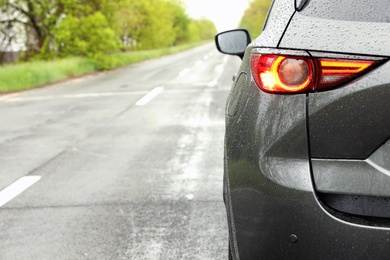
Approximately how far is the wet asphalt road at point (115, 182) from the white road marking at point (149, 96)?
1.86 ft

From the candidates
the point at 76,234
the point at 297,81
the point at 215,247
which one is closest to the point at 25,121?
the point at 76,234

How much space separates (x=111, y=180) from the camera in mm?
5312

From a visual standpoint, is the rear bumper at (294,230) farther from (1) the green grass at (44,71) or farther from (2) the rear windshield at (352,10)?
(1) the green grass at (44,71)

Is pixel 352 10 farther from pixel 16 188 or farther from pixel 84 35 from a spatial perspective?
pixel 84 35

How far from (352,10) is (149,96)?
1112 cm

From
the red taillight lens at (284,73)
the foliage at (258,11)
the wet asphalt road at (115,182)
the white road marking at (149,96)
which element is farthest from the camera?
the foliage at (258,11)

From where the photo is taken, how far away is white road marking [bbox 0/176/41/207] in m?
4.77

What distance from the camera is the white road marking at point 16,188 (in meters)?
4.77

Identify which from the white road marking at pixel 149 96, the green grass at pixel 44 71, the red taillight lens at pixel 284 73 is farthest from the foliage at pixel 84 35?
the red taillight lens at pixel 284 73

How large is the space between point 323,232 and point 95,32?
78.0 feet

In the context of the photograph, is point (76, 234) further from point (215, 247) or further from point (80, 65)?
point (80, 65)

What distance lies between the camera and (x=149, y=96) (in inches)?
506

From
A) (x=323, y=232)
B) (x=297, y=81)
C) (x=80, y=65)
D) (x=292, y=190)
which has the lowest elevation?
(x=80, y=65)

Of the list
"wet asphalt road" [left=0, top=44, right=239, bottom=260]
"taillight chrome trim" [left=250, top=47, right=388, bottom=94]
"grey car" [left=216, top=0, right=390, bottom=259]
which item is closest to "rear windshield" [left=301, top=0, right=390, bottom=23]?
"grey car" [left=216, top=0, right=390, bottom=259]
